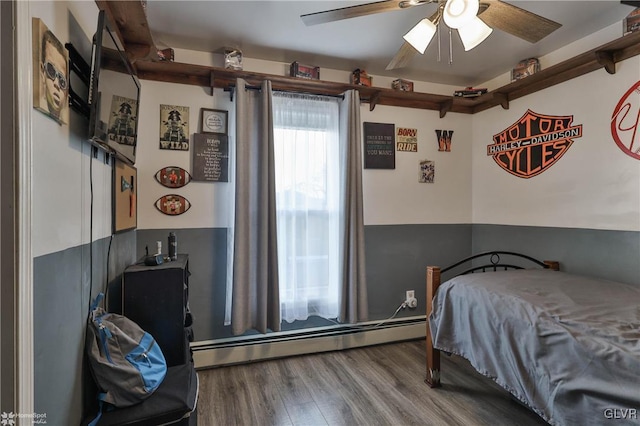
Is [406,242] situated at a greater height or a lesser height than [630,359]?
greater

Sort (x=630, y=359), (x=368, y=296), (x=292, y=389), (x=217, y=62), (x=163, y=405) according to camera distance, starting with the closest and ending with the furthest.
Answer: (x=630, y=359) < (x=163, y=405) < (x=292, y=389) < (x=217, y=62) < (x=368, y=296)

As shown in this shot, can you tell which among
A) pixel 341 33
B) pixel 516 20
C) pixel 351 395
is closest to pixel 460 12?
pixel 516 20

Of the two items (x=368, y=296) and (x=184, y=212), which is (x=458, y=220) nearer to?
(x=368, y=296)

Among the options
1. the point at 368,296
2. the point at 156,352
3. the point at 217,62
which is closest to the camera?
the point at 156,352

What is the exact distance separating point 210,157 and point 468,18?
1958 mm

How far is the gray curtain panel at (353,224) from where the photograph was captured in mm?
2662

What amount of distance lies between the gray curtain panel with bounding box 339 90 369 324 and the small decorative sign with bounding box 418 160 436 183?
2.59ft

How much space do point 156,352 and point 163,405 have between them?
26 cm

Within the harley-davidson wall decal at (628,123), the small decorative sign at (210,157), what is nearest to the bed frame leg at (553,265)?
the harley-davidson wall decal at (628,123)

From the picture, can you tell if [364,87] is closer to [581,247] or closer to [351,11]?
[351,11]

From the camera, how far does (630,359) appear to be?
111 cm

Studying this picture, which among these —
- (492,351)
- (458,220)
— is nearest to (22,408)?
(492,351)

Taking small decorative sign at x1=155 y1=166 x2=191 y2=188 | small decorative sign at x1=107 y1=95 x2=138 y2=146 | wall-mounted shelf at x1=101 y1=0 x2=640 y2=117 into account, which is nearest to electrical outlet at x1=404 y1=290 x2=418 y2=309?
wall-mounted shelf at x1=101 y1=0 x2=640 y2=117

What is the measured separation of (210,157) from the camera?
2482 mm
